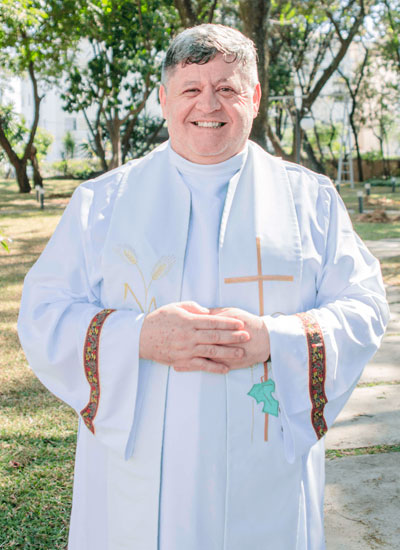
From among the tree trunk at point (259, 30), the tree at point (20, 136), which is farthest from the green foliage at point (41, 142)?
the tree trunk at point (259, 30)

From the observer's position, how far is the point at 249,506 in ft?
6.79

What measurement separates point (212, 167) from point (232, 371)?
2.19ft

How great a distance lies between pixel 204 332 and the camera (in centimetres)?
192

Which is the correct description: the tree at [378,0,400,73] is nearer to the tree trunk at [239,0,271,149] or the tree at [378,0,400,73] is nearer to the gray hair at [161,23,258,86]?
the tree trunk at [239,0,271,149]

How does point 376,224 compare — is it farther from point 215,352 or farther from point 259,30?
point 215,352

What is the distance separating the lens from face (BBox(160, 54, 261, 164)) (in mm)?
2107

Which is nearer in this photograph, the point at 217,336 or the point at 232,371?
the point at 217,336

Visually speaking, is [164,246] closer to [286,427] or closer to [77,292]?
[77,292]

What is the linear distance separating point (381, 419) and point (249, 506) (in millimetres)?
2617

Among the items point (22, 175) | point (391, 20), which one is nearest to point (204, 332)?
point (391, 20)

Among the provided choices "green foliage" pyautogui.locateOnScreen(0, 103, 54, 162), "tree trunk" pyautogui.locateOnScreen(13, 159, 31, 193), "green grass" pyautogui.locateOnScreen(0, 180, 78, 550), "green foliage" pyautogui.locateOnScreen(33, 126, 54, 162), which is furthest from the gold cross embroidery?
"green foliage" pyautogui.locateOnScreen(33, 126, 54, 162)

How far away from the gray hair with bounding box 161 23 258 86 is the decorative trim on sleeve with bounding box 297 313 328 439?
2.67 ft

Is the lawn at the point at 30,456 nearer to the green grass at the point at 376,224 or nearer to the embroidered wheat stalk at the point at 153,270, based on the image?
the embroidered wheat stalk at the point at 153,270

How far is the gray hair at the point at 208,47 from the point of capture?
2.08 metres
